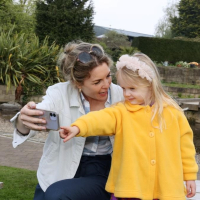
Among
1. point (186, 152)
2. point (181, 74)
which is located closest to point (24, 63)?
point (181, 74)

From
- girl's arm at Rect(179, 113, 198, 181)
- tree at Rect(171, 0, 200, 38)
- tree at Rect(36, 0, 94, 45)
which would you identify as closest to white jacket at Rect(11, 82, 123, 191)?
girl's arm at Rect(179, 113, 198, 181)

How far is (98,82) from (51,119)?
21.3 inches

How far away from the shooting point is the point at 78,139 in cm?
273

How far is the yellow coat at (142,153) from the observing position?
2.49m

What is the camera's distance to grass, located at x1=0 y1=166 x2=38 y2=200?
4.78m

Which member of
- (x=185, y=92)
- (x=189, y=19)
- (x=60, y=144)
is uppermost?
(x=189, y=19)

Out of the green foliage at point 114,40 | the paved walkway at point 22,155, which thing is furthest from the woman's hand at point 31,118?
the green foliage at point 114,40

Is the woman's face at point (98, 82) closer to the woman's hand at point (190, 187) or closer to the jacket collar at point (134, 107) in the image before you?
the jacket collar at point (134, 107)

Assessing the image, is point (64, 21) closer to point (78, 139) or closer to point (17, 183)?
point (17, 183)

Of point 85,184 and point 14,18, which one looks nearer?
point 85,184

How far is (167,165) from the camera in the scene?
2520mm

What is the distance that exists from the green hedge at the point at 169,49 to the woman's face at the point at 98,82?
865 inches

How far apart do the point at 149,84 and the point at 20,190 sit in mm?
2901

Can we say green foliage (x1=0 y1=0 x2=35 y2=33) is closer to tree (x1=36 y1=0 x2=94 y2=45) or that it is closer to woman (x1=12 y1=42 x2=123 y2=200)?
tree (x1=36 y1=0 x2=94 y2=45)
